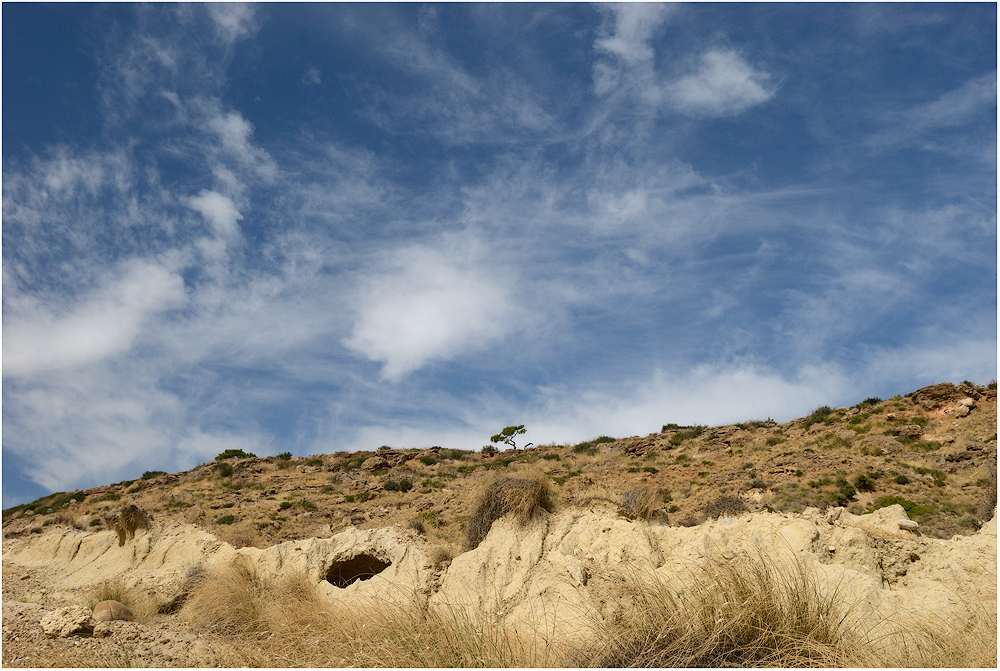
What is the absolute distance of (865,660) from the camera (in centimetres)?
619

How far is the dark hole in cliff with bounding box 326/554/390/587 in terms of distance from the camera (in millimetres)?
14781

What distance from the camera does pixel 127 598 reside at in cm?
1494

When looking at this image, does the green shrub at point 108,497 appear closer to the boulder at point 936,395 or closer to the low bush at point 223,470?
the low bush at point 223,470

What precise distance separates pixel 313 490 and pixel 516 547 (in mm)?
20064

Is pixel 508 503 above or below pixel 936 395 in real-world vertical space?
below

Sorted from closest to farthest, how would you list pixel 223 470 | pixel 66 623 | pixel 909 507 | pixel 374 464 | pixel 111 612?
1. pixel 66 623
2. pixel 111 612
3. pixel 909 507
4. pixel 374 464
5. pixel 223 470

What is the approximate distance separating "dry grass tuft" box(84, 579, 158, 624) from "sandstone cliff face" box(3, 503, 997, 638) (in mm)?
484

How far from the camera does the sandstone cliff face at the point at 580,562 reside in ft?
30.7

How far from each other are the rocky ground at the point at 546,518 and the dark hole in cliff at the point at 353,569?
0.85 feet

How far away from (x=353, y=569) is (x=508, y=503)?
447 cm

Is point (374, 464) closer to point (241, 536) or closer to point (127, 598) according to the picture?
point (241, 536)

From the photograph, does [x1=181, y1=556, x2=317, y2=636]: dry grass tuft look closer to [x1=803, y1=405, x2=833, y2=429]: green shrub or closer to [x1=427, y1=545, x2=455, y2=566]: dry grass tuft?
[x1=427, y1=545, x2=455, y2=566]: dry grass tuft

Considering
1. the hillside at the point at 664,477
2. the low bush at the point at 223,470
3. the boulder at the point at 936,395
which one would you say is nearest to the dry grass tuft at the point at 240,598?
the hillside at the point at 664,477

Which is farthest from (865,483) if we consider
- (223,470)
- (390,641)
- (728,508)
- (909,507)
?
(223,470)
